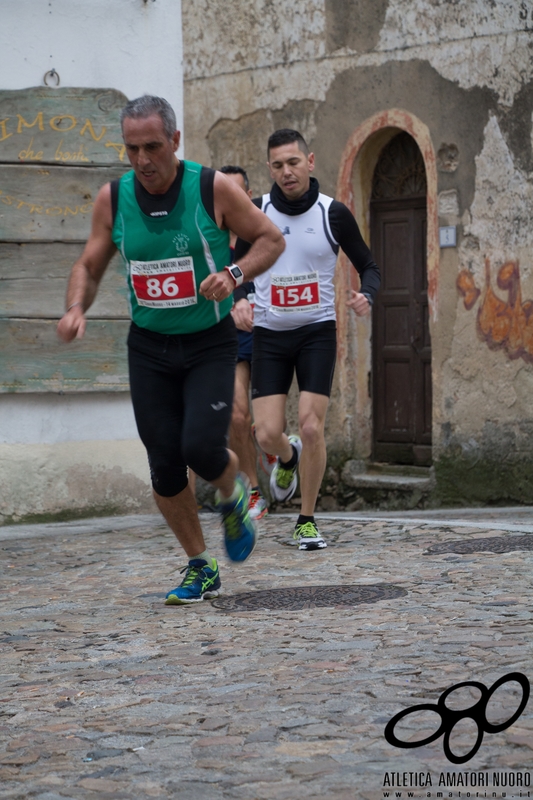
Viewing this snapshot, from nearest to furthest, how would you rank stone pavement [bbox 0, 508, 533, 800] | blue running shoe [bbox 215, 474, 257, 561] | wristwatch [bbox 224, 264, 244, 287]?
stone pavement [bbox 0, 508, 533, 800], wristwatch [bbox 224, 264, 244, 287], blue running shoe [bbox 215, 474, 257, 561]

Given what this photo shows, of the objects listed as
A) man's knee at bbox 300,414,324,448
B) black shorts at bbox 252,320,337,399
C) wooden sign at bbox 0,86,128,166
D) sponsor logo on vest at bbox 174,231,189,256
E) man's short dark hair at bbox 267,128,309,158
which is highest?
wooden sign at bbox 0,86,128,166

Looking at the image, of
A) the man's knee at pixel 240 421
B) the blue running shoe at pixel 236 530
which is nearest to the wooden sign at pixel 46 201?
the man's knee at pixel 240 421

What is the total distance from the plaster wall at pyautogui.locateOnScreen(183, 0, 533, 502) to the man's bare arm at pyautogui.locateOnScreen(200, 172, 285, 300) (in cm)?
620

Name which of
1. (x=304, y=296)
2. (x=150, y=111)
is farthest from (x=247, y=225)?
(x=304, y=296)

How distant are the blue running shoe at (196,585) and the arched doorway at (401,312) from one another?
688 cm

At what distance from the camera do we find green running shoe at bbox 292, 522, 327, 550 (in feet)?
22.7

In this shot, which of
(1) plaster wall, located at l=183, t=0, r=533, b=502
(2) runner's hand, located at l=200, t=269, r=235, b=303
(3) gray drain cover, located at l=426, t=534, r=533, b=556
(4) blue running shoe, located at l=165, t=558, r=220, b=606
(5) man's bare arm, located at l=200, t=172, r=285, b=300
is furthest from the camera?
(1) plaster wall, located at l=183, t=0, r=533, b=502

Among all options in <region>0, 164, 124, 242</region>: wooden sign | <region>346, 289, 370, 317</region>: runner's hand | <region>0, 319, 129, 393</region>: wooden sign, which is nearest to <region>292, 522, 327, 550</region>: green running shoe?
<region>346, 289, 370, 317</region>: runner's hand

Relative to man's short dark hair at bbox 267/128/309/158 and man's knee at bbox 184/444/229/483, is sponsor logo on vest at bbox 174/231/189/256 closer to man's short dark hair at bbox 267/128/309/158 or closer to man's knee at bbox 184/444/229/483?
man's knee at bbox 184/444/229/483

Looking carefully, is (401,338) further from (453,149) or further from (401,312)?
(453,149)

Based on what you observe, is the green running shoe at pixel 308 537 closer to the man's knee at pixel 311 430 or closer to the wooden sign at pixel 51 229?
the man's knee at pixel 311 430

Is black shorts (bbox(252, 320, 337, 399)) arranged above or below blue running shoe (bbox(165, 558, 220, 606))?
above

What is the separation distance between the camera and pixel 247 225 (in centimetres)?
504

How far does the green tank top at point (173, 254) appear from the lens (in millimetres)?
4953
